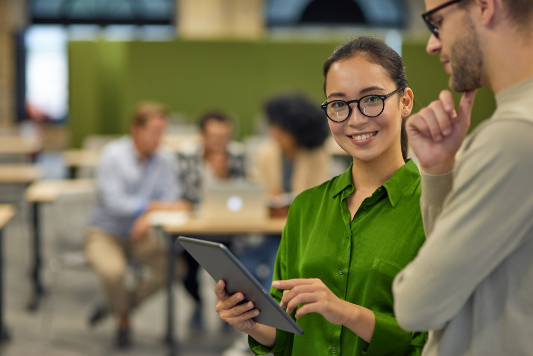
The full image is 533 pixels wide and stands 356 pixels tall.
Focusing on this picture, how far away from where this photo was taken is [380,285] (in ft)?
4.47

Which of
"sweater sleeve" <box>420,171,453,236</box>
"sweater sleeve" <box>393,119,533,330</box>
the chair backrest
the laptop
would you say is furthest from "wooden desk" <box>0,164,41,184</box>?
"sweater sleeve" <box>393,119,533,330</box>

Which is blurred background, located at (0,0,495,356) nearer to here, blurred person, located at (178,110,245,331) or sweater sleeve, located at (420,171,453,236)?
sweater sleeve, located at (420,171,453,236)

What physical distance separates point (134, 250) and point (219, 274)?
3.37 metres

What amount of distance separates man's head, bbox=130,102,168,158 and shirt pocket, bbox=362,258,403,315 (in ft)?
11.8

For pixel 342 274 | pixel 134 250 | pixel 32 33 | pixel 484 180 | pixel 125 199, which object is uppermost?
pixel 32 33

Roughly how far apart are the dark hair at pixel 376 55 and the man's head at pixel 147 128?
3427mm

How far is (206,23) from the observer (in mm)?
12297

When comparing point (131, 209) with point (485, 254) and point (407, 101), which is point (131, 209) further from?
point (485, 254)

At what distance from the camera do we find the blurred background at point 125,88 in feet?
14.8

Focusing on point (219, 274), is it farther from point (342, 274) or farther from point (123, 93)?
point (123, 93)

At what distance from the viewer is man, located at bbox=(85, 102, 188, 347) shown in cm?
430

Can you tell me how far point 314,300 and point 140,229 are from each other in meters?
3.40

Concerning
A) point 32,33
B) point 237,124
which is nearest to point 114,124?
point 237,124

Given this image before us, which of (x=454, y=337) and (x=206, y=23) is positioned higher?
(x=206, y=23)
